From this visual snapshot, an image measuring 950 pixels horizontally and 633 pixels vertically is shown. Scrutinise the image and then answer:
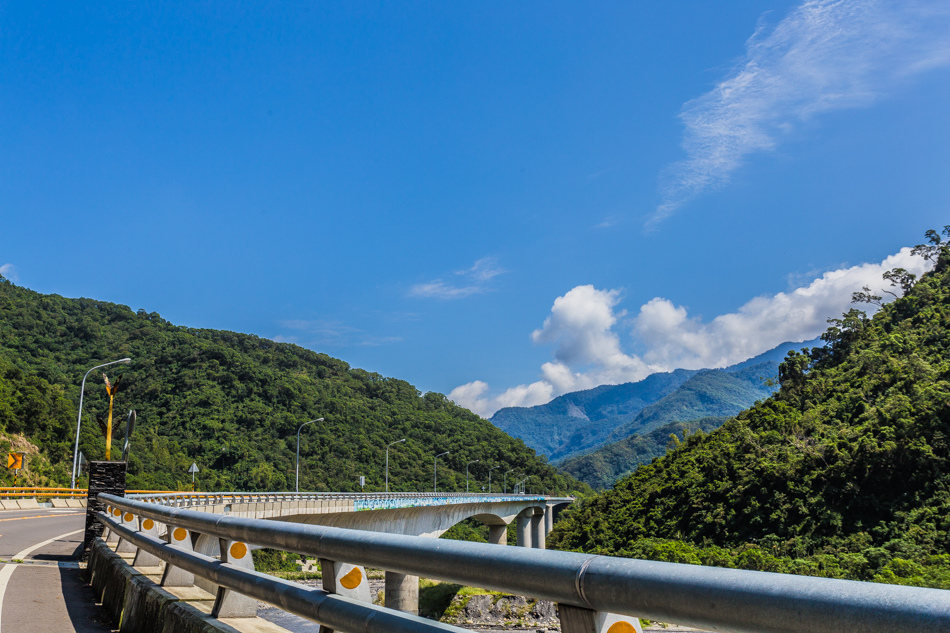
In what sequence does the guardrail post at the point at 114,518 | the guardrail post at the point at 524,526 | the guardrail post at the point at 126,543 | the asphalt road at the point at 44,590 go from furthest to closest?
the guardrail post at the point at 524,526, the guardrail post at the point at 114,518, the guardrail post at the point at 126,543, the asphalt road at the point at 44,590

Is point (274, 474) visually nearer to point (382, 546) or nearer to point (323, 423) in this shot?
point (323, 423)

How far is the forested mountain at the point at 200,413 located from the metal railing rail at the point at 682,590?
5773cm

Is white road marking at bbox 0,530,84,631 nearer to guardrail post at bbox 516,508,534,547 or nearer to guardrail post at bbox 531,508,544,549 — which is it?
guardrail post at bbox 516,508,534,547

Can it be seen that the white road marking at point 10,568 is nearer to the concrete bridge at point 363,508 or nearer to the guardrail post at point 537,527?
the concrete bridge at point 363,508

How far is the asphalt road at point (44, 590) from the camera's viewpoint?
670cm

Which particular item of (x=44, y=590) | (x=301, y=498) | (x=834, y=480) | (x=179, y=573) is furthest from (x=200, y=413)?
(x=179, y=573)

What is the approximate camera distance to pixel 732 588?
1.60 meters

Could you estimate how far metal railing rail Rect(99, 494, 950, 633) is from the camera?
4.42 ft

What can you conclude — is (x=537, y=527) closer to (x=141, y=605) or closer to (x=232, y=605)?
(x=141, y=605)

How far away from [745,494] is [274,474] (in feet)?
165

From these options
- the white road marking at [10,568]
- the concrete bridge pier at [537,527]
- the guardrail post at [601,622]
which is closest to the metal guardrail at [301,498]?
the white road marking at [10,568]

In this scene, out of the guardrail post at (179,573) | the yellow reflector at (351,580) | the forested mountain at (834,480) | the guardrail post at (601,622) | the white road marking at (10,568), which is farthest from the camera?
the forested mountain at (834,480)

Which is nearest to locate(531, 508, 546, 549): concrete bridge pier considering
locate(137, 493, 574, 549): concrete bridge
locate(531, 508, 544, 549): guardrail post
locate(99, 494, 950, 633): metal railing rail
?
locate(531, 508, 544, 549): guardrail post

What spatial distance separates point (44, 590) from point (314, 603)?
7.75 m
